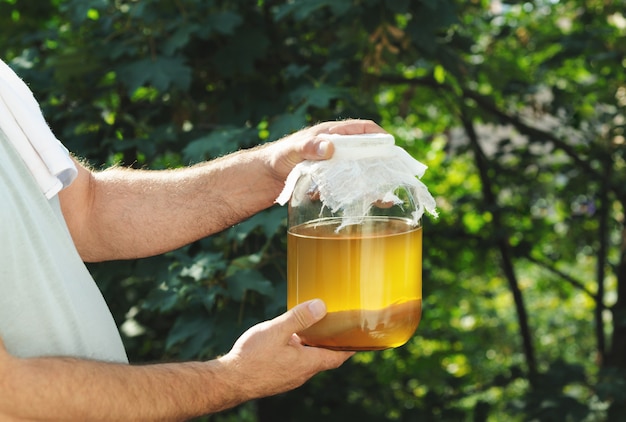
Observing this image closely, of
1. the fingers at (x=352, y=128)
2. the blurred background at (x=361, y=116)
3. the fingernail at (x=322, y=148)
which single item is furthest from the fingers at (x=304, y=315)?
the blurred background at (x=361, y=116)

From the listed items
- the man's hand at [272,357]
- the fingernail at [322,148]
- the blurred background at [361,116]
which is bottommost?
the blurred background at [361,116]

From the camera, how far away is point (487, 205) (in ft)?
13.2

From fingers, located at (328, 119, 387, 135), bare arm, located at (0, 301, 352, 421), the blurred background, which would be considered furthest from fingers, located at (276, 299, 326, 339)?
the blurred background

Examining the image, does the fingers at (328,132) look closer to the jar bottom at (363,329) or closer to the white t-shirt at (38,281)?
the jar bottom at (363,329)

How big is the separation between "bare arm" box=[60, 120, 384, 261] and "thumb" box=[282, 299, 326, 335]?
1.55 feet

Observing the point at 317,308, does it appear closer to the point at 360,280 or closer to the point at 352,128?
the point at 360,280

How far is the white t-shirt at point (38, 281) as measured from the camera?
1479 mm

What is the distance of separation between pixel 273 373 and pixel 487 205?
255cm

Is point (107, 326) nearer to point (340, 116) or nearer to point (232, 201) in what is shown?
point (232, 201)

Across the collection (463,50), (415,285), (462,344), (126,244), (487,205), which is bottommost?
(462,344)

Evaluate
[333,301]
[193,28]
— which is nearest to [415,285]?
[333,301]

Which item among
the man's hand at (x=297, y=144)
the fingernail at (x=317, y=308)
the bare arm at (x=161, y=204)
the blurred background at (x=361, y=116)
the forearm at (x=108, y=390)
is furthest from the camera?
the blurred background at (x=361, y=116)

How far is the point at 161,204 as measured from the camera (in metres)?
2.05

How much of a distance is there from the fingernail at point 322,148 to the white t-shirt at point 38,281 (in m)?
0.46
